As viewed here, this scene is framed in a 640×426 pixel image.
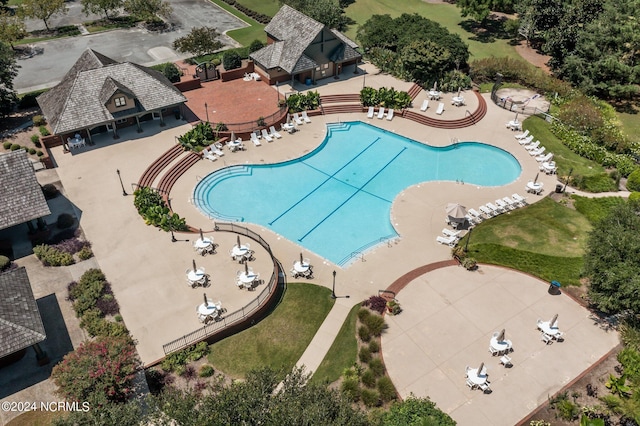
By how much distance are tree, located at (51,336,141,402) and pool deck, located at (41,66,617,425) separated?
3095mm

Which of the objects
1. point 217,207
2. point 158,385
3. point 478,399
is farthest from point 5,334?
point 478,399

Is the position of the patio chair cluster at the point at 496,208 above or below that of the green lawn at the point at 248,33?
below

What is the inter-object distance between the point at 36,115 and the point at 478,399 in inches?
1916

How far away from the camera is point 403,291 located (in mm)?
31516

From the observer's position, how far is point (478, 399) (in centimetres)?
2545

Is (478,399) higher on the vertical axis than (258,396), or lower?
lower

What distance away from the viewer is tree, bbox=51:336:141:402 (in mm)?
22438

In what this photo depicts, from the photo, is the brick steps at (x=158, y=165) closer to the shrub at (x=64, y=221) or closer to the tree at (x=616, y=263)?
the shrub at (x=64, y=221)

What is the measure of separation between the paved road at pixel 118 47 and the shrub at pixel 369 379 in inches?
1972

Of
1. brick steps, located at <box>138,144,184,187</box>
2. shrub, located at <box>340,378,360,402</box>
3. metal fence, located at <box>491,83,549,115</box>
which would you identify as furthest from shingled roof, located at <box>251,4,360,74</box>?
shrub, located at <box>340,378,360,402</box>

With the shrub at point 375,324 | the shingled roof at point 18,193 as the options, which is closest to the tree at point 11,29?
the shingled roof at point 18,193

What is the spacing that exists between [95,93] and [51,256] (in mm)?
18146

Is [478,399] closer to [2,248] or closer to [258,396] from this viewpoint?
[258,396]

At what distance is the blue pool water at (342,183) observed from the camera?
1502 inches
